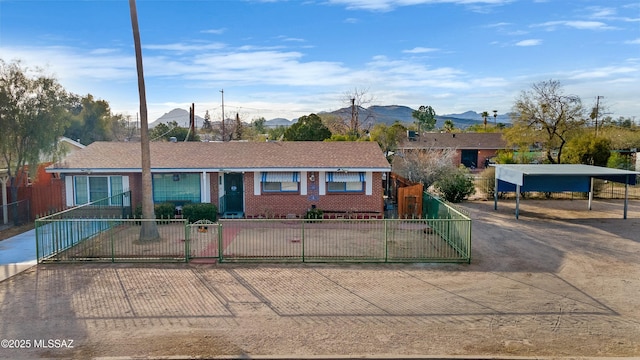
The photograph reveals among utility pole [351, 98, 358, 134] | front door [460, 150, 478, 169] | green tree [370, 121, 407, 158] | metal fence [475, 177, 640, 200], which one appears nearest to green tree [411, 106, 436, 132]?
Result: utility pole [351, 98, 358, 134]

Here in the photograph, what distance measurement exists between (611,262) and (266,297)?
11.0 m

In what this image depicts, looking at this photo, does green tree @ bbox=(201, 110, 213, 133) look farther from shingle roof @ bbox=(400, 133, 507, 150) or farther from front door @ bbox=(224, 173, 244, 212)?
front door @ bbox=(224, 173, 244, 212)

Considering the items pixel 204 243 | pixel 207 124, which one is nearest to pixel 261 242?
pixel 204 243

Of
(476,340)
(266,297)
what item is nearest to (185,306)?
(266,297)

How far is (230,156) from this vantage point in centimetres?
2356

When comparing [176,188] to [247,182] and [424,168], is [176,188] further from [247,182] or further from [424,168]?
[424,168]

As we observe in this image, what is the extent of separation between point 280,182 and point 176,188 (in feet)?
15.9

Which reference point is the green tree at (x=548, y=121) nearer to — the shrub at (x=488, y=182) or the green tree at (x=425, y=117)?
the shrub at (x=488, y=182)

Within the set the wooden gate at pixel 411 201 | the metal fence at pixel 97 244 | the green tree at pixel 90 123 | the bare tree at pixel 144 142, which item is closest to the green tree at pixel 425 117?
the green tree at pixel 90 123

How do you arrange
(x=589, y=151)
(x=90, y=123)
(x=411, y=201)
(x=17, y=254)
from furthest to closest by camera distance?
1. (x=90, y=123)
2. (x=589, y=151)
3. (x=411, y=201)
4. (x=17, y=254)

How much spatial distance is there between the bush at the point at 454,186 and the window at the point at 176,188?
1327cm

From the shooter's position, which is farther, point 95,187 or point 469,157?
point 469,157

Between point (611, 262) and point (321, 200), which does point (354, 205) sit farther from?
point (611, 262)

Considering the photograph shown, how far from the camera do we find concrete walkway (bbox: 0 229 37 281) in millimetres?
14203
